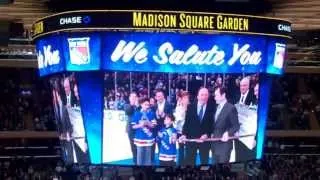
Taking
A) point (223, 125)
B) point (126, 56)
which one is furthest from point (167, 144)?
point (126, 56)

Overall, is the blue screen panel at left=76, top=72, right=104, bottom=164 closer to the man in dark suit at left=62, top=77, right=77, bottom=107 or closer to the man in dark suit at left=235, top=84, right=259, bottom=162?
the man in dark suit at left=62, top=77, right=77, bottom=107

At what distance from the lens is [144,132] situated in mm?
16609

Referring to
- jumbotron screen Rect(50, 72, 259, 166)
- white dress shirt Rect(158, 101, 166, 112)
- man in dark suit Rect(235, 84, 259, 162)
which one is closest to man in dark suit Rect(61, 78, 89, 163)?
jumbotron screen Rect(50, 72, 259, 166)

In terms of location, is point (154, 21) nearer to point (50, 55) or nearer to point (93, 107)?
point (93, 107)

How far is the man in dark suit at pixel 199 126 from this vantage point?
55.0 ft

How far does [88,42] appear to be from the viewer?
16.6 m

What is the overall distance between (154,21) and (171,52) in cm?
73

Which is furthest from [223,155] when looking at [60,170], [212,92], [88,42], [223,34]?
[60,170]

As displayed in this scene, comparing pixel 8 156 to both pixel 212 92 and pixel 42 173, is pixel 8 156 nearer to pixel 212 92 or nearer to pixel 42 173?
pixel 42 173

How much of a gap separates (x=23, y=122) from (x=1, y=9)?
11.7m

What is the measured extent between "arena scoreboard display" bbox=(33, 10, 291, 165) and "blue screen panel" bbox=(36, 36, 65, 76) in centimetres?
3

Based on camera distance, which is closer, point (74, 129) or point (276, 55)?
point (74, 129)

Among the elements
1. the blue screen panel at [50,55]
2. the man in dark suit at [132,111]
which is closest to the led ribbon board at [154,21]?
the blue screen panel at [50,55]

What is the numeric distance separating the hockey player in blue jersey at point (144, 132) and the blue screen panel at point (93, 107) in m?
0.75
